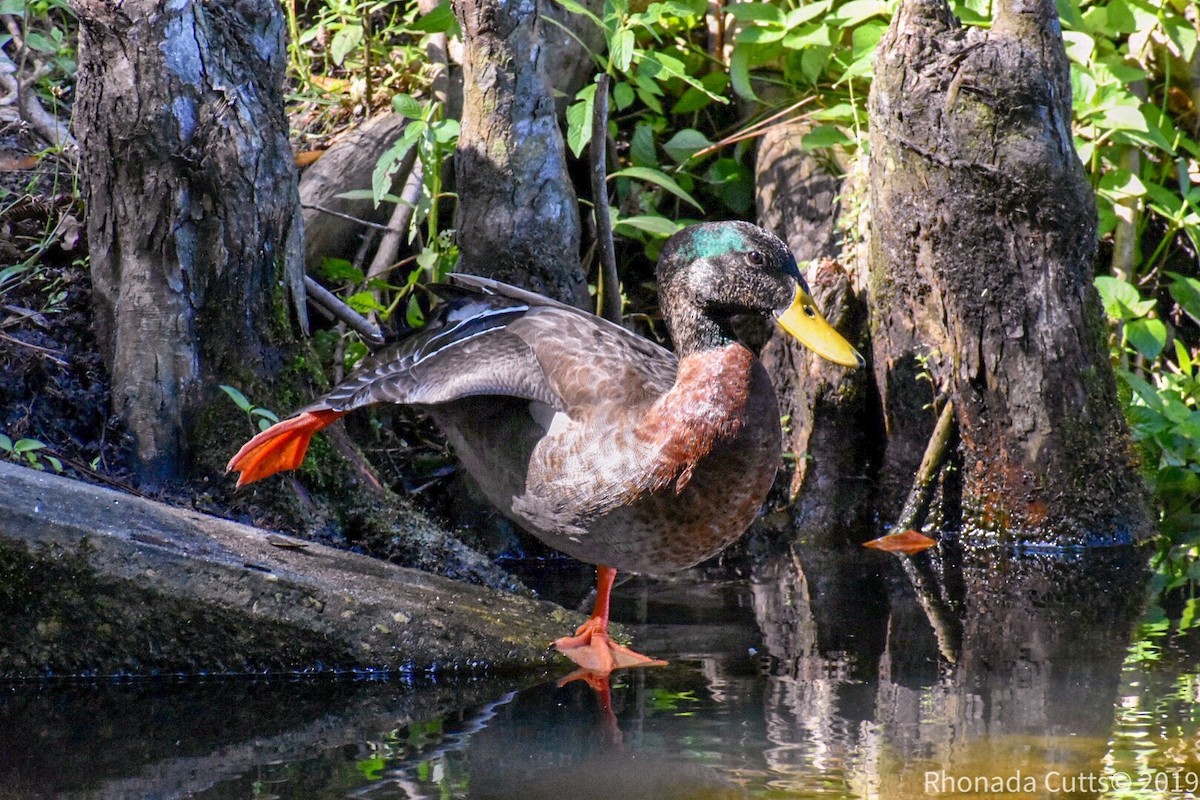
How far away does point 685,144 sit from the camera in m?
6.30

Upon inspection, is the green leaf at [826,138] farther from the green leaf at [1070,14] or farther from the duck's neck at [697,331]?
the duck's neck at [697,331]

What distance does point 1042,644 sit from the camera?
3.89m

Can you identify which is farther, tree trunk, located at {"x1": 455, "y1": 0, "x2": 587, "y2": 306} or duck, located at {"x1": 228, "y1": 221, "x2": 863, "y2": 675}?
tree trunk, located at {"x1": 455, "y1": 0, "x2": 587, "y2": 306}

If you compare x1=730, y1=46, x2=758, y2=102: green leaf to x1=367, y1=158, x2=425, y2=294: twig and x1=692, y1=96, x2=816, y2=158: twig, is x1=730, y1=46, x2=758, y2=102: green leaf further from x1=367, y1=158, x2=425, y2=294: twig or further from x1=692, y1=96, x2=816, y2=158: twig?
x1=367, y1=158, x2=425, y2=294: twig

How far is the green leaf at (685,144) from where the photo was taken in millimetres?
6305

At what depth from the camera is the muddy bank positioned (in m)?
3.62

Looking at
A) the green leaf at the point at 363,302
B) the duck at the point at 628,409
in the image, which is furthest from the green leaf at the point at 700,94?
the duck at the point at 628,409

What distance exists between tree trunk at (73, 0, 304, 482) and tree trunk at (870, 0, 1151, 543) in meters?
2.28

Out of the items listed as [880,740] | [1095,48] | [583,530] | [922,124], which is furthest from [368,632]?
[1095,48]

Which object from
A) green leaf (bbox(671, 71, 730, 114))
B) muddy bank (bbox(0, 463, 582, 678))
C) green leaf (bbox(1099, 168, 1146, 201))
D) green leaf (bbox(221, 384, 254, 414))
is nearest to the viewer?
muddy bank (bbox(0, 463, 582, 678))

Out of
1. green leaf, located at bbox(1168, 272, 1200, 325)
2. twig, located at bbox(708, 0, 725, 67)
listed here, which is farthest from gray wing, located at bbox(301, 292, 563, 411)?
green leaf, located at bbox(1168, 272, 1200, 325)

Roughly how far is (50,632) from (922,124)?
3441 millimetres

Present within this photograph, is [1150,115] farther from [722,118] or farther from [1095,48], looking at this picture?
[722,118]

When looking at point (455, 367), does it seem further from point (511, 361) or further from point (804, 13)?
point (804, 13)
